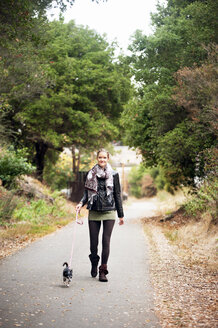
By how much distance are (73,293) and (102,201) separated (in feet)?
5.21

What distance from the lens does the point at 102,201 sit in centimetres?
682

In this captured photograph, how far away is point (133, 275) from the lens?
732 centimetres

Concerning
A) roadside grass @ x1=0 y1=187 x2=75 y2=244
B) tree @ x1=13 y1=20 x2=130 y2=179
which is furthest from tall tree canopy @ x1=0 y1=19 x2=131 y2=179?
roadside grass @ x1=0 y1=187 x2=75 y2=244

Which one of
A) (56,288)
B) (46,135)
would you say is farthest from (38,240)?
(46,135)

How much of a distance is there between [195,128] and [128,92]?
11029mm

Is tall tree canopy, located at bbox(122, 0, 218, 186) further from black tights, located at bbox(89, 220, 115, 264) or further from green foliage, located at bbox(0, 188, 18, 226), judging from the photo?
black tights, located at bbox(89, 220, 115, 264)

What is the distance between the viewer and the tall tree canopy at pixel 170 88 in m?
15.7

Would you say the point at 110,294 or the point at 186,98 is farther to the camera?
the point at 186,98

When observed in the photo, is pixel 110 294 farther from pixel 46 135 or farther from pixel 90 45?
pixel 90 45

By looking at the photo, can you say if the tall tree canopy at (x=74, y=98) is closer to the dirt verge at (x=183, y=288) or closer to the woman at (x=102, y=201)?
the dirt verge at (x=183, y=288)

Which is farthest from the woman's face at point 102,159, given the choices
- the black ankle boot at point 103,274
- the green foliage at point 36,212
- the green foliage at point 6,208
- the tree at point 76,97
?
the tree at point 76,97

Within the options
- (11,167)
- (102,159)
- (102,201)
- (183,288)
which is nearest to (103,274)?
(102,201)

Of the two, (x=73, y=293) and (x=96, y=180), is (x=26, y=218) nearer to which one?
(x=96, y=180)

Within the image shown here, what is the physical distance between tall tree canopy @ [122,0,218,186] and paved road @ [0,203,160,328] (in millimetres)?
7464
